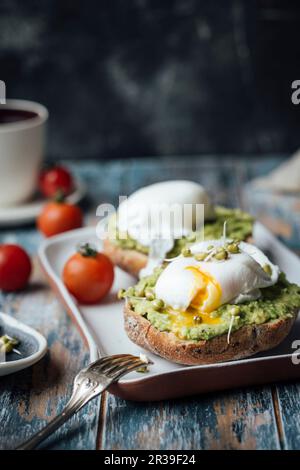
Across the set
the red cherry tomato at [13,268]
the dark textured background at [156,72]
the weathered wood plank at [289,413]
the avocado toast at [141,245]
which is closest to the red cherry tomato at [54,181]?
the red cherry tomato at [13,268]

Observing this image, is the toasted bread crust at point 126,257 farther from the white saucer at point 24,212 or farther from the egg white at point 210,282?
the white saucer at point 24,212

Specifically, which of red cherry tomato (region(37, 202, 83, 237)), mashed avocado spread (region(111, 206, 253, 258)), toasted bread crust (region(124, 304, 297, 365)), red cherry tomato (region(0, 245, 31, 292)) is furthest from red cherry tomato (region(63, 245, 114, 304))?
red cherry tomato (region(37, 202, 83, 237))

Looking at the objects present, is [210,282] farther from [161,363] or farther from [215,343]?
[161,363]

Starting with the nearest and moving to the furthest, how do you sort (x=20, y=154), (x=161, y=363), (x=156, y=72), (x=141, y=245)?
(x=161, y=363) → (x=141, y=245) → (x=20, y=154) → (x=156, y=72)

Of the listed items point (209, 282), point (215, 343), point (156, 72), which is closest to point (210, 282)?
point (209, 282)

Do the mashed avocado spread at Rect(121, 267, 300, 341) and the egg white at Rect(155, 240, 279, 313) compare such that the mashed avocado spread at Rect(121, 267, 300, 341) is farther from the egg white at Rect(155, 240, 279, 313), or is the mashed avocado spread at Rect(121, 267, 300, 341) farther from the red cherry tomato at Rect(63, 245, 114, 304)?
the red cherry tomato at Rect(63, 245, 114, 304)

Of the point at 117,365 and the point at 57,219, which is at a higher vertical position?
the point at 117,365

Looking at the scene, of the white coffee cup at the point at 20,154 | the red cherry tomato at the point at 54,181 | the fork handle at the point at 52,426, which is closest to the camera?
the fork handle at the point at 52,426
